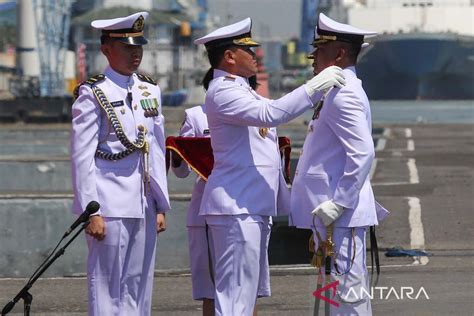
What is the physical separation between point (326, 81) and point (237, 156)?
0.60 m

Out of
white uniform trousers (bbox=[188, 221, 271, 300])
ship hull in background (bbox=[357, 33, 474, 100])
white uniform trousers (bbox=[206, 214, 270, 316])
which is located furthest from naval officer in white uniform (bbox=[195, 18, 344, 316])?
ship hull in background (bbox=[357, 33, 474, 100])

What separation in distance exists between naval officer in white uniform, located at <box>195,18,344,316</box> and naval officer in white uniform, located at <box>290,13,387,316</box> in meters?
0.20

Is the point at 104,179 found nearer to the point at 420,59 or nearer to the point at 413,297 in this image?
the point at 413,297

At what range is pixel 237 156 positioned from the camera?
595cm

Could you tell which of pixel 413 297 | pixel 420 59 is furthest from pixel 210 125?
pixel 420 59

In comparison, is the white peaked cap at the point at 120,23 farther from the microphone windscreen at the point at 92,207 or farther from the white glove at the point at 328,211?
the white glove at the point at 328,211

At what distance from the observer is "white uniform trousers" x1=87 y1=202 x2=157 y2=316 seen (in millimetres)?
6058

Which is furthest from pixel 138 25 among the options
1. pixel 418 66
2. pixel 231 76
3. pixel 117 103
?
pixel 418 66

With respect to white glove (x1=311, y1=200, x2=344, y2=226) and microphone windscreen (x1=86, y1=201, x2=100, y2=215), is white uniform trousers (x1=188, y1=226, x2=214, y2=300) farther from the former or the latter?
white glove (x1=311, y1=200, x2=344, y2=226)

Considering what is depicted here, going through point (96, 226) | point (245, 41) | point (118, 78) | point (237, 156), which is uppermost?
point (245, 41)

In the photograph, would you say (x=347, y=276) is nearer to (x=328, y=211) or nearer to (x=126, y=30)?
(x=328, y=211)

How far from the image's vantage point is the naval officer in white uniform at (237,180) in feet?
19.4

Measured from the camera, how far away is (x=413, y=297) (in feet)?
27.1

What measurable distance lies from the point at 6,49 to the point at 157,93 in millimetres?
122900
